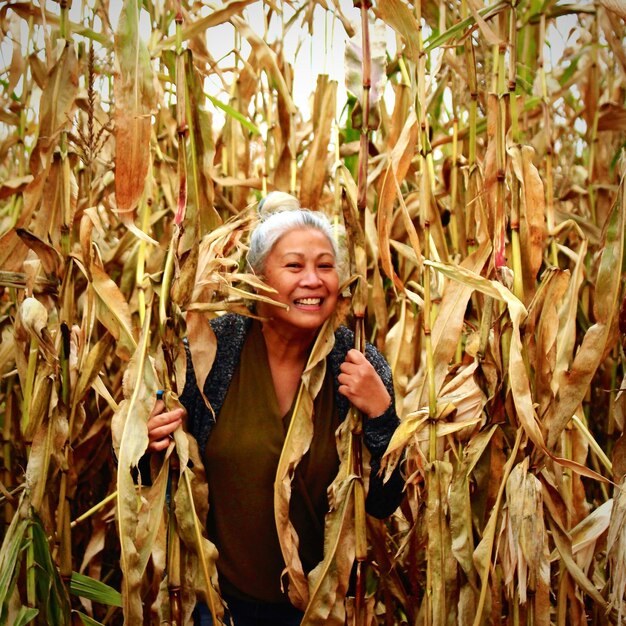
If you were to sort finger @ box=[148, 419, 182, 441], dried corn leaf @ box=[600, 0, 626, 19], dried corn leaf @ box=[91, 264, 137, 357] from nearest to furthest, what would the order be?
dried corn leaf @ box=[600, 0, 626, 19]
finger @ box=[148, 419, 182, 441]
dried corn leaf @ box=[91, 264, 137, 357]

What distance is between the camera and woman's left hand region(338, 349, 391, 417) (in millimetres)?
1116

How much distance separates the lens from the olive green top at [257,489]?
51.1 inches

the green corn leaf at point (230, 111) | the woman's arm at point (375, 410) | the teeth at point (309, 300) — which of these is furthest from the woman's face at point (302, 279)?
the green corn leaf at point (230, 111)

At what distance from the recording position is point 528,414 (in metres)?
0.94

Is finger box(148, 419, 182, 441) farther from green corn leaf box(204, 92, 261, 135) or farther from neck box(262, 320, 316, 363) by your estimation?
green corn leaf box(204, 92, 261, 135)

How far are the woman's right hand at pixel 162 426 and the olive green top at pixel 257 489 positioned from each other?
29cm

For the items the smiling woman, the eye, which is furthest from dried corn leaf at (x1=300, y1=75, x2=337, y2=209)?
the eye

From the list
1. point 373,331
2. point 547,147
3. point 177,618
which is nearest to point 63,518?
point 177,618

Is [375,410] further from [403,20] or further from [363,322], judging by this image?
[403,20]

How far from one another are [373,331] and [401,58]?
25.5 inches

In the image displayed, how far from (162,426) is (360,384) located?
324 mm

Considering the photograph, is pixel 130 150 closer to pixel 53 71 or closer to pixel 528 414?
pixel 53 71

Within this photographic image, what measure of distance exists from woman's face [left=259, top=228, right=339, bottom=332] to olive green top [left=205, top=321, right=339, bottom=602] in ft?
0.51

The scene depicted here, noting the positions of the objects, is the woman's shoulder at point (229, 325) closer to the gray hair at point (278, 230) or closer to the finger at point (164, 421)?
the gray hair at point (278, 230)
